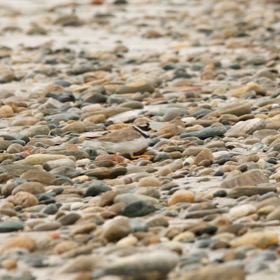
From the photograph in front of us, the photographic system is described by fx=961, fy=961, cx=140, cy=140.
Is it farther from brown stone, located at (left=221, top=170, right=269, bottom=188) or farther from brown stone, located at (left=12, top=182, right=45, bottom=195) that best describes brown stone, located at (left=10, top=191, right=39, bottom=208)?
brown stone, located at (left=221, top=170, right=269, bottom=188)

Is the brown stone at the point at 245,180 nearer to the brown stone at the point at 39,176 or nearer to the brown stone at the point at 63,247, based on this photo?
the brown stone at the point at 39,176

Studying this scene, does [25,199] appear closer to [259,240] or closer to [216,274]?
[259,240]

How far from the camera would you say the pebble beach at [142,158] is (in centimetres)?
333

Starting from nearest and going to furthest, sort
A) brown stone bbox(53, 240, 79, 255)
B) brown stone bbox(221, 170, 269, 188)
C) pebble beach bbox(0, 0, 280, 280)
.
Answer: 1. pebble beach bbox(0, 0, 280, 280)
2. brown stone bbox(53, 240, 79, 255)
3. brown stone bbox(221, 170, 269, 188)

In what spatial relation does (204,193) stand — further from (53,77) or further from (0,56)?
(0,56)

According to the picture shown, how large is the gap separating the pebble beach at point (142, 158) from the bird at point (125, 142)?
2 centimetres

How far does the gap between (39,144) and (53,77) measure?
9.27 feet

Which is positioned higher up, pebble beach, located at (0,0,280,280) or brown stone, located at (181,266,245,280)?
brown stone, located at (181,266,245,280)

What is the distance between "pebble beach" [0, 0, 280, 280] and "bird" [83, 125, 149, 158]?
0.05 feet

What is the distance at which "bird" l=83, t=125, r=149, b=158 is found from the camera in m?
5.15

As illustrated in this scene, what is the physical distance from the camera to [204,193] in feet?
13.9

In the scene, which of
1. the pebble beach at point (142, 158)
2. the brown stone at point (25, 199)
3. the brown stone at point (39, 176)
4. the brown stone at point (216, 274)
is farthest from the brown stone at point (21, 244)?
the brown stone at point (39, 176)

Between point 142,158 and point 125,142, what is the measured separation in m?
0.16

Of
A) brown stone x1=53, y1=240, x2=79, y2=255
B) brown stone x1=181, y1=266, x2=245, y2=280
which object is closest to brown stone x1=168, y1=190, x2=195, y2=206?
brown stone x1=53, y1=240, x2=79, y2=255
